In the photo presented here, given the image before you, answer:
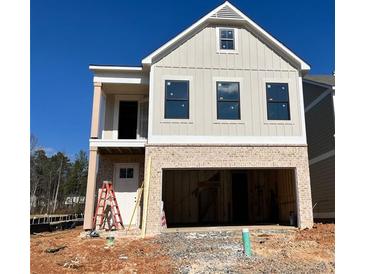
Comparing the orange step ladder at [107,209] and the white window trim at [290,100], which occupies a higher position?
the white window trim at [290,100]

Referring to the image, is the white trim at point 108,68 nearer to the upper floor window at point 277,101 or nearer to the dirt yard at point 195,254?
the upper floor window at point 277,101

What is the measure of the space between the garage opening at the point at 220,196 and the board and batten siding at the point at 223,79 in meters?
3.85

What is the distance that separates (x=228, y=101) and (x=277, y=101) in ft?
6.59

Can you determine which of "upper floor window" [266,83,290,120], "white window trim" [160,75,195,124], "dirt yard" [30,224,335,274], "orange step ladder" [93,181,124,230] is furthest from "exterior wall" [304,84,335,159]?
"orange step ladder" [93,181,124,230]

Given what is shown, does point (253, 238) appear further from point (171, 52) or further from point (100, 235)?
point (171, 52)

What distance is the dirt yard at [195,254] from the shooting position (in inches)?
295

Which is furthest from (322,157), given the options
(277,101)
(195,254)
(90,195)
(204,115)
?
(90,195)

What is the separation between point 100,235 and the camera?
38.3 ft

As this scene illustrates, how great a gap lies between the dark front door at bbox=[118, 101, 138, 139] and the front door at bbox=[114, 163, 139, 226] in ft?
4.63

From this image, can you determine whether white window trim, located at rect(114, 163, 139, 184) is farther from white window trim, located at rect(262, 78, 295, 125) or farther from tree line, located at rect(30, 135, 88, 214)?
tree line, located at rect(30, 135, 88, 214)

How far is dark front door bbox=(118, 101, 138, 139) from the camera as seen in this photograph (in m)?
15.3

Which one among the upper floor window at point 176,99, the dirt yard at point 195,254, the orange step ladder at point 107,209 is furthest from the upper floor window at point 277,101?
the orange step ladder at point 107,209
